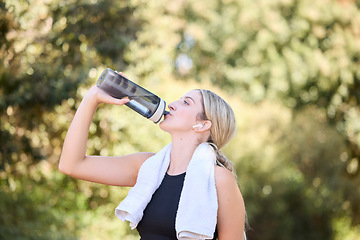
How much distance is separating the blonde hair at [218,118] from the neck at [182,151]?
9cm

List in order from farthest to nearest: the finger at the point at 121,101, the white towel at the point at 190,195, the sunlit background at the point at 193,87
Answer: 1. the sunlit background at the point at 193,87
2. the finger at the point at 121,101
3. the white towel at the point at 190,195

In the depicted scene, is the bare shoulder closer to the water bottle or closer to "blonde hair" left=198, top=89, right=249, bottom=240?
"blonde hair" left=198, top=89, right=249, bottom=240

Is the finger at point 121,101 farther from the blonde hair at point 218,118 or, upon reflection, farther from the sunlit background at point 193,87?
the sunlit background at point 193,87

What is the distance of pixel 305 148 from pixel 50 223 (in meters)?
6.12

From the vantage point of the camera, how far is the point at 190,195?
246 cm

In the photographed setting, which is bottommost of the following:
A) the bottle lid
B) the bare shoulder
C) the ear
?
the bare shoulder

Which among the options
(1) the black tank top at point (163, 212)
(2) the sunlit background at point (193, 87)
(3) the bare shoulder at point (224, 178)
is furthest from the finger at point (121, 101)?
(2) the sunlit background at point (193, 87)

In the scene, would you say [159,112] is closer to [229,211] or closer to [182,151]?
[182,151]

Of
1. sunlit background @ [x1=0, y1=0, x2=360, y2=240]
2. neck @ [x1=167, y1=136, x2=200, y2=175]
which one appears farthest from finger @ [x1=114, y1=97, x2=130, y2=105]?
sunlit background @ [x1=0, y1=0, x2=360, y2=240]

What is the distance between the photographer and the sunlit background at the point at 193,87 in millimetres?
5496

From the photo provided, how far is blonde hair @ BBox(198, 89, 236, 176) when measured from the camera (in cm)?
267

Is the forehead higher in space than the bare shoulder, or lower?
higher

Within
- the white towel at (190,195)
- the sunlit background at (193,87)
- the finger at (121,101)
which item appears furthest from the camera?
the sunlit background at (193,87)

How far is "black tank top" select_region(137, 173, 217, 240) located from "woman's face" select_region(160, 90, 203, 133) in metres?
0.22
